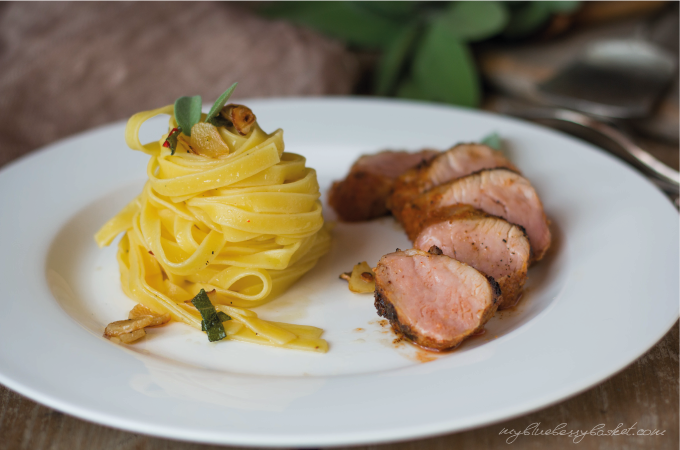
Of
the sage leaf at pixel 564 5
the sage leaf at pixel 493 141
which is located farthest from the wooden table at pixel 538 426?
the sage leaf at pixel 564 5

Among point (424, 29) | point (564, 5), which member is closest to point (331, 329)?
point (424, 29)

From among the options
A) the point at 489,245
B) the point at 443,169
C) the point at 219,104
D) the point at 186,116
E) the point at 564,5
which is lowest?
the point at 489,245

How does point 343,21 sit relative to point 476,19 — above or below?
below

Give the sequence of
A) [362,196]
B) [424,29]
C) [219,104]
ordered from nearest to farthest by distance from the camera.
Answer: [219,104] < [362,196] < [424,29]

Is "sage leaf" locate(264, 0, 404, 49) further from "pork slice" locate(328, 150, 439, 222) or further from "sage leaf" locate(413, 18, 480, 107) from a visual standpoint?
"pork slice" locate(328, 150, 439, 222)

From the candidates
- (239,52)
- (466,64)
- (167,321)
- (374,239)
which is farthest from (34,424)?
(466,64)

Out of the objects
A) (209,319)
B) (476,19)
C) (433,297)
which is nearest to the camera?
(433,297)

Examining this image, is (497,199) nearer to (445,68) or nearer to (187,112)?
(187,112)
